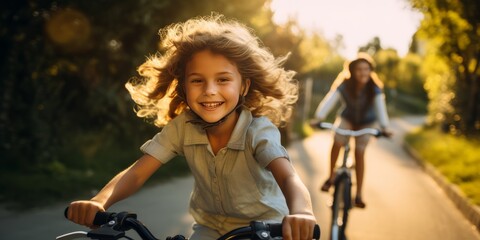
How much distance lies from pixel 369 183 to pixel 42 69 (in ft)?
20.1

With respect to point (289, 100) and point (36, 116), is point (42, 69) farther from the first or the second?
point (289, 100)

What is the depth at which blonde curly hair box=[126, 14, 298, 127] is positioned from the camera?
2.78m

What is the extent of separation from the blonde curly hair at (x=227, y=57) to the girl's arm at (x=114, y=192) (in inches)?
19.7

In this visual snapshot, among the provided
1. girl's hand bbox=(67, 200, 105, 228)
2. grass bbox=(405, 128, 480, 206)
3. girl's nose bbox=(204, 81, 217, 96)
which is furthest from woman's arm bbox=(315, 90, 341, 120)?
girl's hand bbox=(67, 200, 105, 228)

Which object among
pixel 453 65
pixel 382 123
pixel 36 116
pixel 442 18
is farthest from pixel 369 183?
pixel 453 65

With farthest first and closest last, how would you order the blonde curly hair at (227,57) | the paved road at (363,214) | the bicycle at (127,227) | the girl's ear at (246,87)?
the paved road at (363,214) < the girl's ear at (246,87) < the blonde curly hair at (227,57) < the bicycle at (127,227)

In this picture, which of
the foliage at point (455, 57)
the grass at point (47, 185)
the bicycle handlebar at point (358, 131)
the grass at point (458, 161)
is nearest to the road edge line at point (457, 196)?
the grass at point (458, 161)

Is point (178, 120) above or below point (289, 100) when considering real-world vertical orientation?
below

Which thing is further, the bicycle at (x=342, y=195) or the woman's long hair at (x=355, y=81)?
the woman's long hair at (x=355, y=81)

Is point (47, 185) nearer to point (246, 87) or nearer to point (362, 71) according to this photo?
point (362, 71)

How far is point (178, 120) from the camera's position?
9.37 feet

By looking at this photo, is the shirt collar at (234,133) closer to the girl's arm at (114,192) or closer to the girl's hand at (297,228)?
the girl's arm at (114,192)

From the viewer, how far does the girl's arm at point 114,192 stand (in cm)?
214

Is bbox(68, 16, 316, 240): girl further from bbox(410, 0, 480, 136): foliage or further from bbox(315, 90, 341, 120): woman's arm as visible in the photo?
bbox(410, 0, 480, 136): foliage
